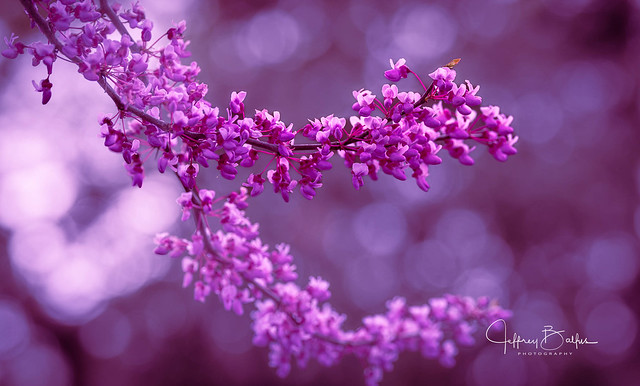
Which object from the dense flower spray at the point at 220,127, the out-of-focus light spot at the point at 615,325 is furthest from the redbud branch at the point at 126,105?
the out-of-focus light spot at the point at 615,325

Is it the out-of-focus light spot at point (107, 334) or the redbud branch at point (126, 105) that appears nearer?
the redbud branch at point (126, 105)

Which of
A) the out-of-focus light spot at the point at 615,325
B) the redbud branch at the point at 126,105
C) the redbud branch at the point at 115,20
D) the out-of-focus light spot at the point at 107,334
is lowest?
the redbud branch at the point at 126,105

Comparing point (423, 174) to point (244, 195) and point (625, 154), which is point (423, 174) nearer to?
point (244, 195)

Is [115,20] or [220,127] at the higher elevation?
[115,20]

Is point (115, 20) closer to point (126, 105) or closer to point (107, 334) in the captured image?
point (126, 105)

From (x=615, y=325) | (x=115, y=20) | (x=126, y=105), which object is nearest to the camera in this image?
(x=126, y=105)

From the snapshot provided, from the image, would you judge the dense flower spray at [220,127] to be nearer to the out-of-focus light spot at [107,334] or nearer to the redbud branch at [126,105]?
the redbud branch at [126,105]

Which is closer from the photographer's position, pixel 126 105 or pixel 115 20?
Result: pixel 126 105

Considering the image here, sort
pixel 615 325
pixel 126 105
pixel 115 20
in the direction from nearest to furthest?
pixel 126 105 < pixel 115 20 < pixel 615 325

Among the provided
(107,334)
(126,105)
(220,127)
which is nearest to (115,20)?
(126,105)
